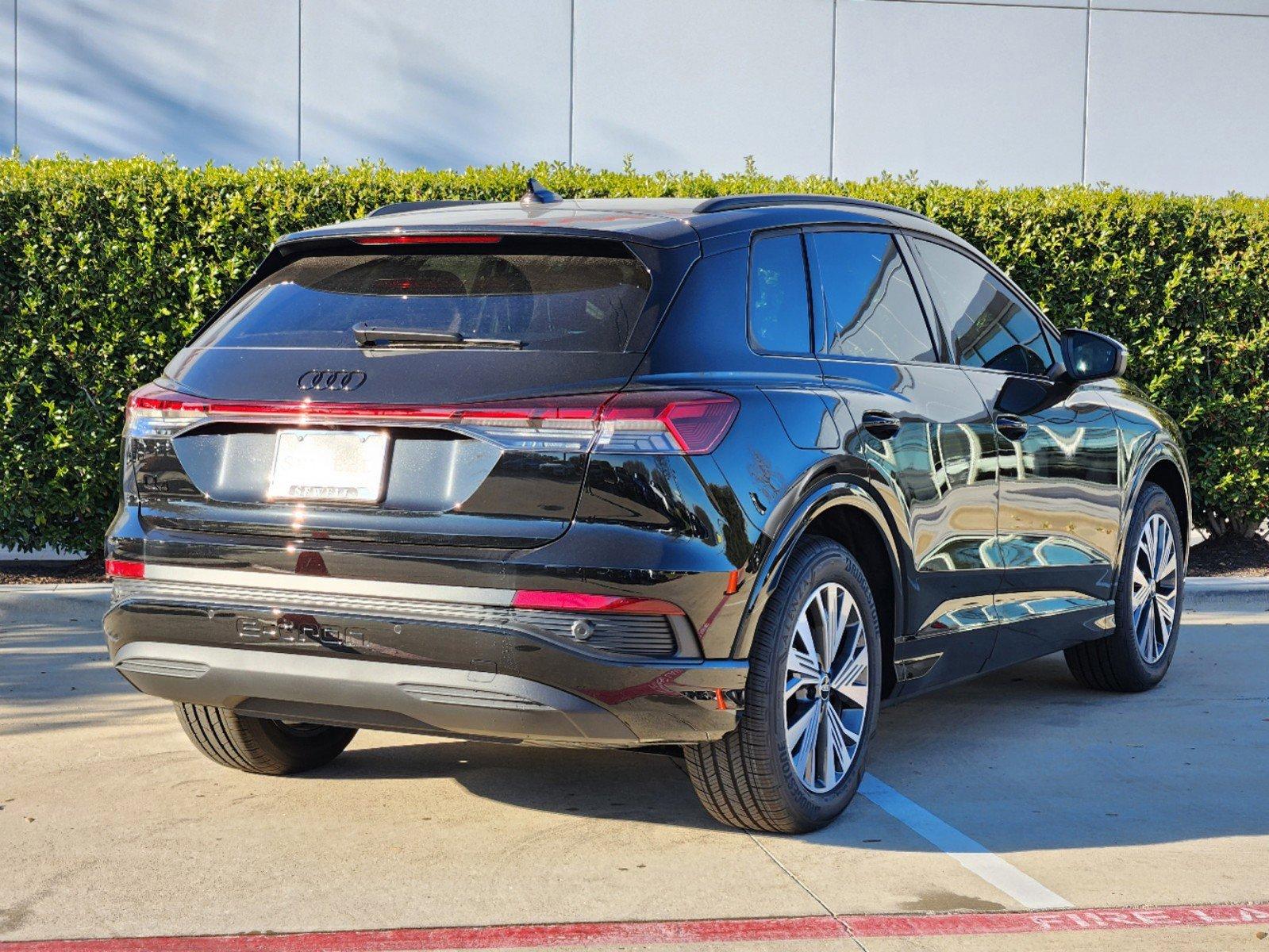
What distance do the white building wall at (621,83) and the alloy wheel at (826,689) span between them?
29.0 ft

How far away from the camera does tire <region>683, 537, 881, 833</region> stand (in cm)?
408

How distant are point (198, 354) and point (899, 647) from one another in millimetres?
2224

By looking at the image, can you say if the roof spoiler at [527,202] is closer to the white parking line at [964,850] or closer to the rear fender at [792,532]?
the rear fender at [792,532]

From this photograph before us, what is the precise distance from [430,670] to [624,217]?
4.54ft

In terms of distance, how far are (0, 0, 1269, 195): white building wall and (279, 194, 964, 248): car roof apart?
793 centimetres

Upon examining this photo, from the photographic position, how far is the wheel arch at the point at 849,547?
156 inches

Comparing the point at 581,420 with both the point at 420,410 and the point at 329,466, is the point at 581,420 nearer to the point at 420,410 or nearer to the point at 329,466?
the point at 420,410

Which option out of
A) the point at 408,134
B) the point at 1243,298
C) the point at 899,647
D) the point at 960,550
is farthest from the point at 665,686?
the point at 408,134

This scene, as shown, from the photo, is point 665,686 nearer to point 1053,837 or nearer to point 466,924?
point 466,924

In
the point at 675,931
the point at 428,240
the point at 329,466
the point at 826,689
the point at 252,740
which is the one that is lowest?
the point at 675,931

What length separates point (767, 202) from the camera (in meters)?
4.77

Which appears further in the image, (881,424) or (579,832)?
(881,424)

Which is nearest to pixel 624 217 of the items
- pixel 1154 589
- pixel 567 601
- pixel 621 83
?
pixel 567 601

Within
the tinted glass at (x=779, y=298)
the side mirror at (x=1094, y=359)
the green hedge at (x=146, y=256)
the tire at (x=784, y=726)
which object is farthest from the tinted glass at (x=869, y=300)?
the green hedge at (x=146, y=256)
